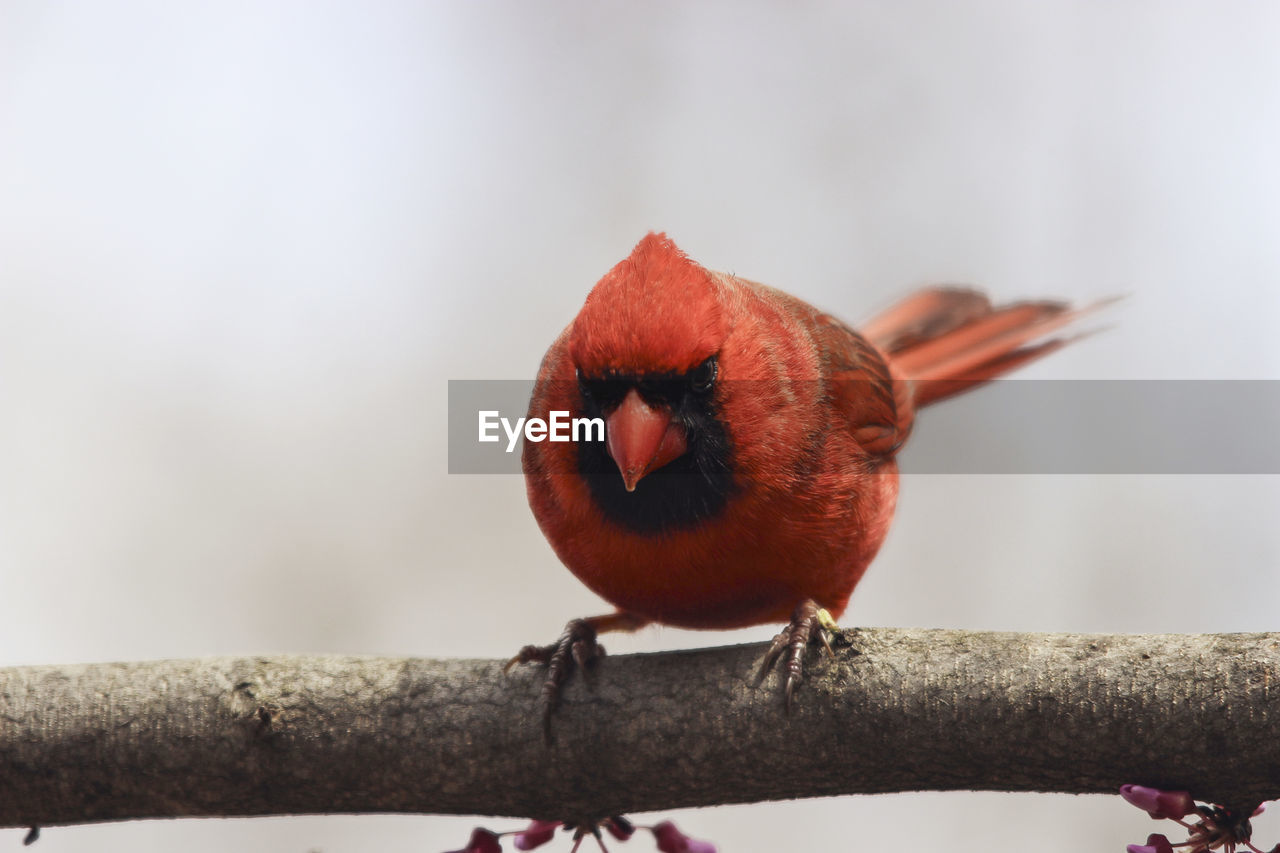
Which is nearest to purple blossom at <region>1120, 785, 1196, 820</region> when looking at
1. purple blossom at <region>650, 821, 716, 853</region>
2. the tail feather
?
purple blossom at <region>650, 821, 716, 853</region>

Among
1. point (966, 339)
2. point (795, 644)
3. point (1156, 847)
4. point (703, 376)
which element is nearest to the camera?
point (1156, 847)

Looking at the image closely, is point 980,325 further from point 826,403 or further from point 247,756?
point 247,756

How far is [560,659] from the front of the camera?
185 centimetres

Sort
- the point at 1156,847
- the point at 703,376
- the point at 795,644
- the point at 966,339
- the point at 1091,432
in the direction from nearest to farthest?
the point at 1156,847, the point at 795,644, the point at 703,376, the point at 966,339, the point at 1091,432

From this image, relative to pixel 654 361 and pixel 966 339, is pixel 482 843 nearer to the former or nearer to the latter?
pixel 654 361

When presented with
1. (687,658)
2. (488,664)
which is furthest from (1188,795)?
(488,664)

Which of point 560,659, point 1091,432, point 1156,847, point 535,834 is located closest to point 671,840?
point 535,834

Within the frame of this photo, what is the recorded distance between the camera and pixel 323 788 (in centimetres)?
182

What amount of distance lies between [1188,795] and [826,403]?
0.89 m

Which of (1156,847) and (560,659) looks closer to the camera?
(1156,847)

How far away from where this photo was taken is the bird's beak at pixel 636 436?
175cm

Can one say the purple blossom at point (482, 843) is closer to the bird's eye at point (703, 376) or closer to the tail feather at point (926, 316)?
the bird's eye at point (703, 376)

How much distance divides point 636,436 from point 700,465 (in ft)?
0.57

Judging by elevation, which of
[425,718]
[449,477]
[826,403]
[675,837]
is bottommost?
[675,837]
